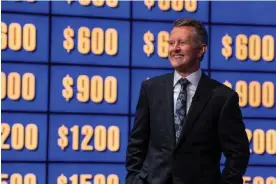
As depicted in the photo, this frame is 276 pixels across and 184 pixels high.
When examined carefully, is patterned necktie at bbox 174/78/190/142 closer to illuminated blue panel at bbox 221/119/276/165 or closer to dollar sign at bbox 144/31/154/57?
dollar sign at bbox 144/31/154/57

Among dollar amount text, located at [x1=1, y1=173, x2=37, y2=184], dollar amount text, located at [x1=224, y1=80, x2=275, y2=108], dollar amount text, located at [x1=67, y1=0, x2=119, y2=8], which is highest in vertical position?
dollar amount text, located at [x1=67, y1=0, x2=119, y2=8]

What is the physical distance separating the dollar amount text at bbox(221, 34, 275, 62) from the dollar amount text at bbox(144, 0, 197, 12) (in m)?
0.31

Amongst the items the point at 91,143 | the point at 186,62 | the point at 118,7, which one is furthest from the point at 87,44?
the point at 186,62

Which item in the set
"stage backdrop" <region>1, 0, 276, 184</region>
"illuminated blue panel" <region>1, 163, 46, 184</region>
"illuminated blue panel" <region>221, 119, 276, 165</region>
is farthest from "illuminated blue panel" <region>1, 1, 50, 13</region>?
"illuminated blue panel" <region>221, 119, 276, 165</region>

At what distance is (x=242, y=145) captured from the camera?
8.98ft

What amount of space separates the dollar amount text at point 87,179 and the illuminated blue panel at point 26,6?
3.57 ft

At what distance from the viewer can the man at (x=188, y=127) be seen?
8.82 ft

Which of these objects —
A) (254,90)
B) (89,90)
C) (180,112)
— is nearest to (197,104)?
(180,112)

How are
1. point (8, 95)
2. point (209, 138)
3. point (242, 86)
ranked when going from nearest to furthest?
1. point (209, 138)
2. point (8, 95)
3. point (242, 86)

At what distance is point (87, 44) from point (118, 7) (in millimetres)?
331

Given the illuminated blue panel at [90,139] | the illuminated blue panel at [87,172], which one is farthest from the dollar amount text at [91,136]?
the illuminated blue panel at [87,172]

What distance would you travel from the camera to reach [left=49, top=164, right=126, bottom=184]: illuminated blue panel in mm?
4605

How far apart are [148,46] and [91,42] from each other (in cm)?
38

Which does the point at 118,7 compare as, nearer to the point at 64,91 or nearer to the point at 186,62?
the point at 64,91
